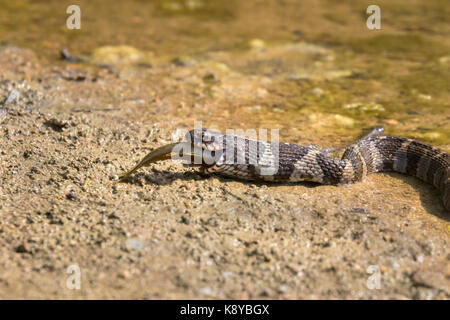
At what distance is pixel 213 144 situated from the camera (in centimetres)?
496

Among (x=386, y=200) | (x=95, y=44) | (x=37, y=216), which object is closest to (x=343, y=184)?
(x=386, y=200)

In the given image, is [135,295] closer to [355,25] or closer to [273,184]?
[273,184]

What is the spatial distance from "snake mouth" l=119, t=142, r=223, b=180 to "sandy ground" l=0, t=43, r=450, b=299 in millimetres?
138

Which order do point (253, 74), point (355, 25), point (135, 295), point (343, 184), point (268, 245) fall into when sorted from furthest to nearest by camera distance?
point (355, 25) → point (253, 74) → point (343, 184) → point (268, 245) → point (135, 295)

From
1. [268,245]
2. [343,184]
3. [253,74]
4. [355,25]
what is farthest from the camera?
[355,25]

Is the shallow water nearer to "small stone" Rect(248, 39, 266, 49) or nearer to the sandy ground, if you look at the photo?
"small stone" Rect(248, 39, 266, 49)

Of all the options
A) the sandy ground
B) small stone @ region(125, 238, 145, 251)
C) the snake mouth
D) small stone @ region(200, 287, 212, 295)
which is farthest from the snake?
small stone @ region(200, 287, 212, 295)

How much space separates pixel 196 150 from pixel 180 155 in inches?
6.7

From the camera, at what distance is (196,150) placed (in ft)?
16.3

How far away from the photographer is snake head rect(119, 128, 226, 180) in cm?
491

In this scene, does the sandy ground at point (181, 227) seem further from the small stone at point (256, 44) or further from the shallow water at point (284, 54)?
the small stone at point (256, 44)

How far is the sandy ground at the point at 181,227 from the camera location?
3738 millimetres

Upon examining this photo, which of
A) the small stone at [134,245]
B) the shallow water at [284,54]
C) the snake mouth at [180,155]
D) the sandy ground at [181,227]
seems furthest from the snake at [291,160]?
the small stone at [134,245]
